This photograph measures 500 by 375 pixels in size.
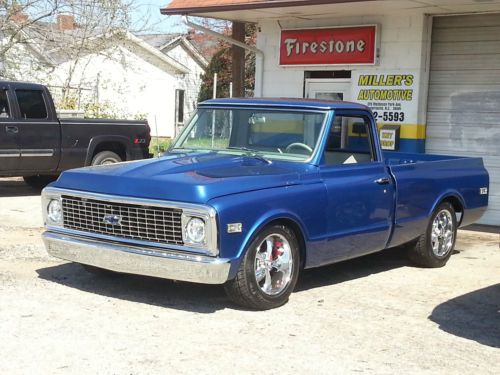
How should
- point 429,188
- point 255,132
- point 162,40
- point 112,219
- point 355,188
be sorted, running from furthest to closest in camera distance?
point 162,40, point 429,188, point 255,132, point 355,188, point 112,219

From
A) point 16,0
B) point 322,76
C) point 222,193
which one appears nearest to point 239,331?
point 222,193

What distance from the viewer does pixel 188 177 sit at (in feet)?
Result: 20.4

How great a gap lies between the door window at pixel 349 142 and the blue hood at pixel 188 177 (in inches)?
19.6

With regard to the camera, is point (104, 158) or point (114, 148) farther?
point (114, 148)

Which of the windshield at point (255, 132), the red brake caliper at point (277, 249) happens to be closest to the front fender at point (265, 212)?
the red brake caliper at point (277, 249)

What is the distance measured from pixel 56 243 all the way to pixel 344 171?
2682mm

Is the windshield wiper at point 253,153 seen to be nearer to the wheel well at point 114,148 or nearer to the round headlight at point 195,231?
the round headlight at point 195,231

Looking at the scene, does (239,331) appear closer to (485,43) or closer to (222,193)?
(222,193)

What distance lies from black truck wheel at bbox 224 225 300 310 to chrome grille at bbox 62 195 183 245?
23.3 inches

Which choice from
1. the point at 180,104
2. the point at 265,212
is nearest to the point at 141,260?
the point at 265,212

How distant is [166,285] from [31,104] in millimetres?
7086

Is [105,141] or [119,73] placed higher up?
[119,73]

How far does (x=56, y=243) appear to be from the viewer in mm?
6652

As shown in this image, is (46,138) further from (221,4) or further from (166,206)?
(166,206)
